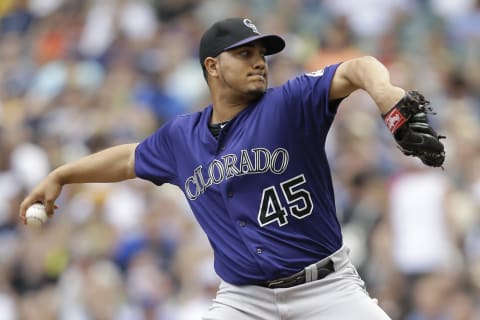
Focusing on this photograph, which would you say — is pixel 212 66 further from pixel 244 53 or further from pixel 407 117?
pixel 407 117

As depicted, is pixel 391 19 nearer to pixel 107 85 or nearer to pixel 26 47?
pixel 107 85

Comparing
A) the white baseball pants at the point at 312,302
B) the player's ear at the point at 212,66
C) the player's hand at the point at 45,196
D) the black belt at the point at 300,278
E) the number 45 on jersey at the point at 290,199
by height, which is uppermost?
the player's ear at the point at 212,66

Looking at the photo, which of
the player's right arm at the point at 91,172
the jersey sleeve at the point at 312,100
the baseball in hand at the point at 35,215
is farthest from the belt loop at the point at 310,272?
the baseball in hand at the point at 35,215

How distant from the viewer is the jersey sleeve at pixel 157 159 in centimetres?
547

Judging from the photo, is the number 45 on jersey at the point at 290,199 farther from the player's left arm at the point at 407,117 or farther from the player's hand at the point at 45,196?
the player's hand at the point at 45,196

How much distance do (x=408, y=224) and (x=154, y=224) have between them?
2344 millimetres

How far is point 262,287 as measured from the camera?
5004mm

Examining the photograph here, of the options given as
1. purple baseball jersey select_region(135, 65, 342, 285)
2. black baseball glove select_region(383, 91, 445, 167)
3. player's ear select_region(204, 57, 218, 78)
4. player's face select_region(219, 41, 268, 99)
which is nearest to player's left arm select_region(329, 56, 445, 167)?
black baseball glove select_region(383, 91, 445, 167)

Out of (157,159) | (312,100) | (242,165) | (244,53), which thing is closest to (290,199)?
(242,165)

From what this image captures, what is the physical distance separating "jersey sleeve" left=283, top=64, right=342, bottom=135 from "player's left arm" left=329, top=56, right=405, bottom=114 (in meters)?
0.04

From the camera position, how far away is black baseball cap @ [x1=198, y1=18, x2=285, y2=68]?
5.09 metres

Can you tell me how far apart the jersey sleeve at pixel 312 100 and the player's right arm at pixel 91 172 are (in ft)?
3.46

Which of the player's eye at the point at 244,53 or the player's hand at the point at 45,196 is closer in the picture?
the player's eye at the point at 244,53

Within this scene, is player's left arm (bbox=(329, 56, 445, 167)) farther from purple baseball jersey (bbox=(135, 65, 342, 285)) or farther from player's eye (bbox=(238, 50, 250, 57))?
player's eye (bbox=(238, 50, 250, 57))
